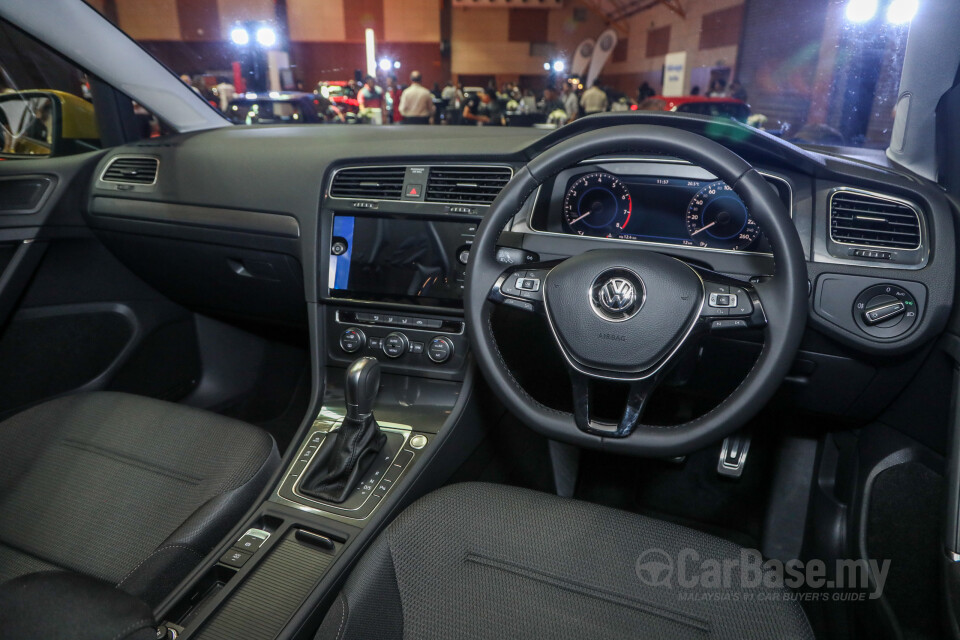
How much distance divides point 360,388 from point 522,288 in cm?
46

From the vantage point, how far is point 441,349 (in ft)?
5.20

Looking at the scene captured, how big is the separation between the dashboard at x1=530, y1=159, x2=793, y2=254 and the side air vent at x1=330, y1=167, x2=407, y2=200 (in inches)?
15.4

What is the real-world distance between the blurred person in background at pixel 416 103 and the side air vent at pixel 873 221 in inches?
58.1

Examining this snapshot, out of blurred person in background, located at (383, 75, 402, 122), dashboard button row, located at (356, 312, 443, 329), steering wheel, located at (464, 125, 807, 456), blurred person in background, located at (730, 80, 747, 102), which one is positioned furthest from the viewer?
blurred person in background, located at (730, 80, 747, 102)

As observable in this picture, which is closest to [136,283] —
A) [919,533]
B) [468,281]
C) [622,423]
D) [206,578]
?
[206,578]

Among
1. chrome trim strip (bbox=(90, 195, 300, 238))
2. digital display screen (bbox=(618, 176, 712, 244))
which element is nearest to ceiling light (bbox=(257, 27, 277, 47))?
chrome trim strip (bbox=(90, 195, 300, 238))

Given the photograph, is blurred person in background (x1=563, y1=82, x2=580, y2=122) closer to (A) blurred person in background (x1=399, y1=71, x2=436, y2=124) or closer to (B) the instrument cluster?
(A) blurred person in background (x1=399, y1=71, x2=436, y2=124)

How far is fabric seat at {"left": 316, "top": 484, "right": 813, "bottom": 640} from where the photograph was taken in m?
1.01

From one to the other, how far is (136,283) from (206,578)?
1.53 metres

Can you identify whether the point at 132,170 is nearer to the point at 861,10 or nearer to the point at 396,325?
the point at 396,325

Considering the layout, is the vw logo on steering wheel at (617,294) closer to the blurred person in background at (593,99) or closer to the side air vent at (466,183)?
the side air vent at (466,183)

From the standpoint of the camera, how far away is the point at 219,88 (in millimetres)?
2535

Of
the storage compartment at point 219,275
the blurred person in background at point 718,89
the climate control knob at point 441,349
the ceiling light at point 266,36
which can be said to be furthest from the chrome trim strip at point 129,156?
the blurred person in background at point 718,89

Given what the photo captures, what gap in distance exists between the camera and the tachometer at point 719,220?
1281 millimetres
